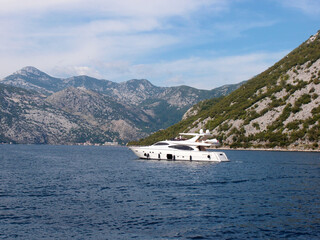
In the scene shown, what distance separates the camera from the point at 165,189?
1751 inches

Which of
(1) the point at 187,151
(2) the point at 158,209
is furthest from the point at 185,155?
(2) the point at 158,209

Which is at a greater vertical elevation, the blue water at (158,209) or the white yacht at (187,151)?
the white yacht at (187,151)

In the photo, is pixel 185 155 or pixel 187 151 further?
pixel 185 155

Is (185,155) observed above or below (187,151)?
below

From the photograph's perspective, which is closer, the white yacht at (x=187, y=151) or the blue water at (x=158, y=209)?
the blue water at (x=158, y=209)

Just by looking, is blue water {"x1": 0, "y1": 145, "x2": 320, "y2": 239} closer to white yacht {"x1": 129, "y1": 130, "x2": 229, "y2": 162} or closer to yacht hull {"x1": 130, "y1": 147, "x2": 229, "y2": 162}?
yacht hull {"x1": 130, "y1": 147, "x2": 229, "y2": 162}

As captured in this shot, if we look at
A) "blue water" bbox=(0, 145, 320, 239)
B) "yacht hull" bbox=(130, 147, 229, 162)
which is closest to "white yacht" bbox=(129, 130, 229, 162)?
"yacht hull" bbox=(130, 147, 229, 162)

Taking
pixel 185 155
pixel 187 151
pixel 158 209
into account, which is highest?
pixel 187 151

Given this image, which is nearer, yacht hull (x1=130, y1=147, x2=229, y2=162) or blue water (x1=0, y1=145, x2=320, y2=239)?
blue water (x1=0, y1=145, x2=320, y2=239)

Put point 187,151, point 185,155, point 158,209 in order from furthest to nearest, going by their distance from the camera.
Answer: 1. point 185,155
2. point 187,151
3. point 158,209

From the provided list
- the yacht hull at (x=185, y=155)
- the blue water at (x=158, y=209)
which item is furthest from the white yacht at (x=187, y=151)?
the blue water at (x=158, y=209)

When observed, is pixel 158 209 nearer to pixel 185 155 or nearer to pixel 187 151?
pixel 187 151

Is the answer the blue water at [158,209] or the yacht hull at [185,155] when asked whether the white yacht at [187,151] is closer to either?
the yacht hull at [185,155]

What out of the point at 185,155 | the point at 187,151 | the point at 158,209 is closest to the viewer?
the point at 158,209
